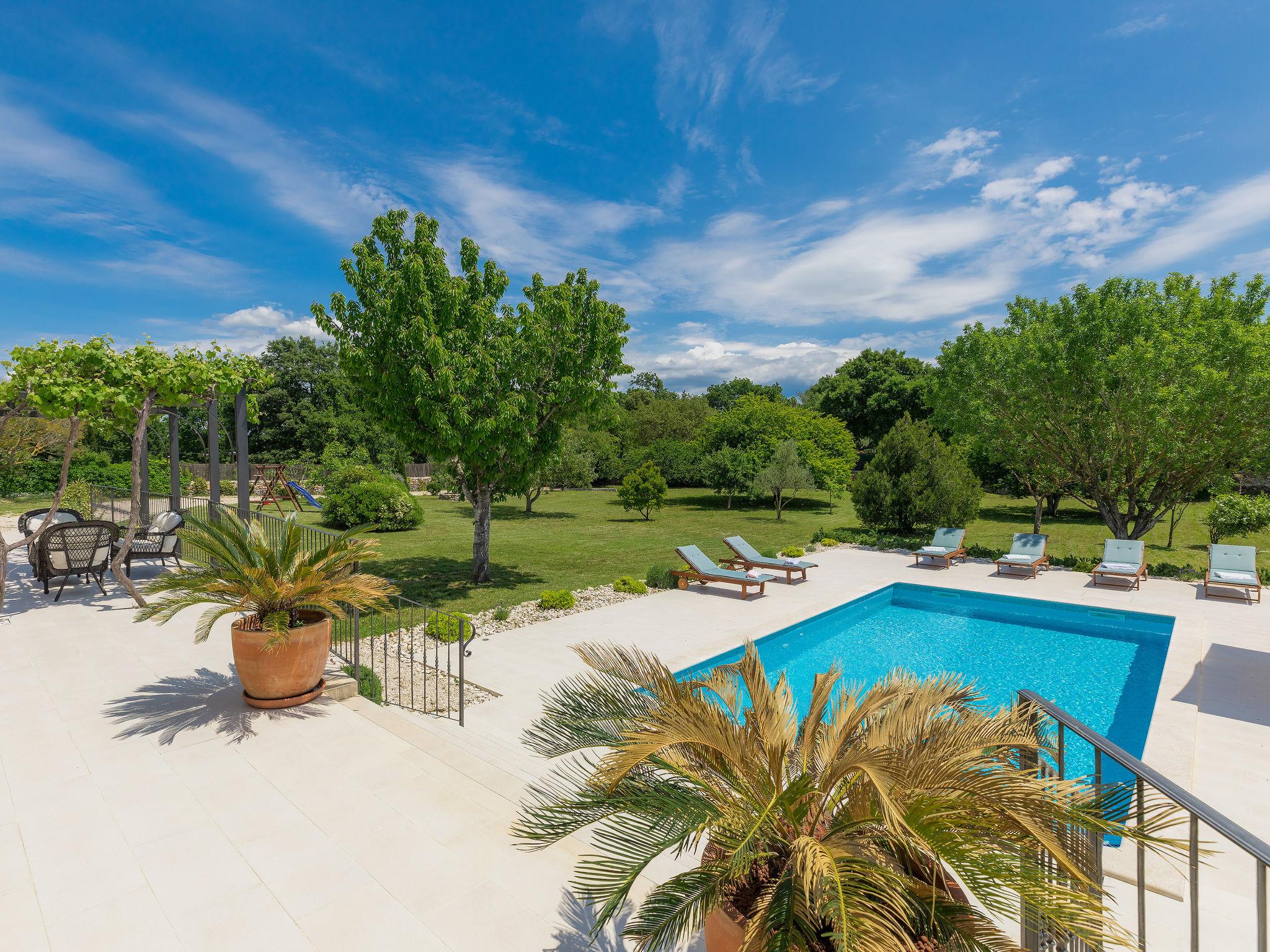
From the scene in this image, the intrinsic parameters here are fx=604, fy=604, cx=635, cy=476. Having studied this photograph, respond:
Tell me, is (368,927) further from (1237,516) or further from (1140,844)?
(1237,516)

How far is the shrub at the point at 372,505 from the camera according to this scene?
19031 millimetres

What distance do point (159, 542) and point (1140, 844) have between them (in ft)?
42.6

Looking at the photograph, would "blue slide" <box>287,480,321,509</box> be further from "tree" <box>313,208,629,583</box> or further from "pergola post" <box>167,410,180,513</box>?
"tree" <box>313,208,629,583</box>

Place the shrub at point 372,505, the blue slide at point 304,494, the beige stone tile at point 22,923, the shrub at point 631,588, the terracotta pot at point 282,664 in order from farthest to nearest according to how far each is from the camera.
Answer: the blue slide at point 304,494, the shrub at point 372,505, the shrub at point 631,588, the terracotta pot at point 282,664, the beige stone tile at point 22,923

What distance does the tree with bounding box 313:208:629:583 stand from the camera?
10.5 meters

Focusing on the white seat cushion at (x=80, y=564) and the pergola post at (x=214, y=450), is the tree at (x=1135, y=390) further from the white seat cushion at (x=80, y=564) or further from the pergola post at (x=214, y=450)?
the white seat cushion at (x=80, y=564)

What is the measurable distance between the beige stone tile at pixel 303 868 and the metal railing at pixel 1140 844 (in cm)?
311

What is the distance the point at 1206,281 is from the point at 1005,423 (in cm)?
602

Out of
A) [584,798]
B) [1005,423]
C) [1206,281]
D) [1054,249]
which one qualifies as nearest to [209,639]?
[584,798]

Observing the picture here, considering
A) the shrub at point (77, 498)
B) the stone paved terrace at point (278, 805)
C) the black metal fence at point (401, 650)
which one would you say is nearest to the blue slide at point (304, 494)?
the shrub at point (77, 498)

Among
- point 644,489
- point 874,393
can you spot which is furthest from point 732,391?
point 644,489

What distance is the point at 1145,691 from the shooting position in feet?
26.1

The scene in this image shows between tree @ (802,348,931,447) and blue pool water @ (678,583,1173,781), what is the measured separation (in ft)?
84.7

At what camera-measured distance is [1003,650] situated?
9742mm
